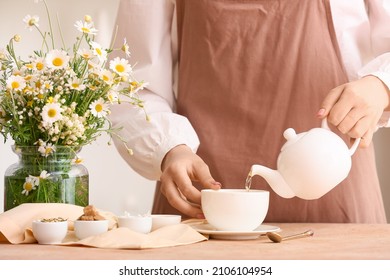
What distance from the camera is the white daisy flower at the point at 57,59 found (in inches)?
49.5

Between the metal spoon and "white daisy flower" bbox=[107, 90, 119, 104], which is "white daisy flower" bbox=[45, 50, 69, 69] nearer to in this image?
"white daisy flower" bbox=[107, 90, 119, 104]

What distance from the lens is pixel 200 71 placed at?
5.48ft

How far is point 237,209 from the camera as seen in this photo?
117cm

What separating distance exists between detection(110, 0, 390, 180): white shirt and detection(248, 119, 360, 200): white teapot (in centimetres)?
Result: 37

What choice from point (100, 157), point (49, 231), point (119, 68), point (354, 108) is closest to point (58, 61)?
point (119, 68)

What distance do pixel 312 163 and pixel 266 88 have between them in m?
A: 0.48

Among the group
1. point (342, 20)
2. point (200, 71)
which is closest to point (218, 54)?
point (200, 71)

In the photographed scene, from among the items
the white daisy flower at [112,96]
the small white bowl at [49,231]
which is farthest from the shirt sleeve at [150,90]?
the small white bowl at [49,231]

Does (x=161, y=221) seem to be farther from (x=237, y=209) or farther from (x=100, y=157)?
(x=100, y=157)

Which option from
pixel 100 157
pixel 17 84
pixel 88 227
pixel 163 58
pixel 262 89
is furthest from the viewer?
pixel 100 157

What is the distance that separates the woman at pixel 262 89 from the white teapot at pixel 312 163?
1.27ft

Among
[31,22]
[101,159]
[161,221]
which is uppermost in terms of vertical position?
[31,22]

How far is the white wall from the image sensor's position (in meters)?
3.49

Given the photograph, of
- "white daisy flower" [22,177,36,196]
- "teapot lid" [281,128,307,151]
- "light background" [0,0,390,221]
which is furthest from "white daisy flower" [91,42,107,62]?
"light background" [0,0,390,221]
